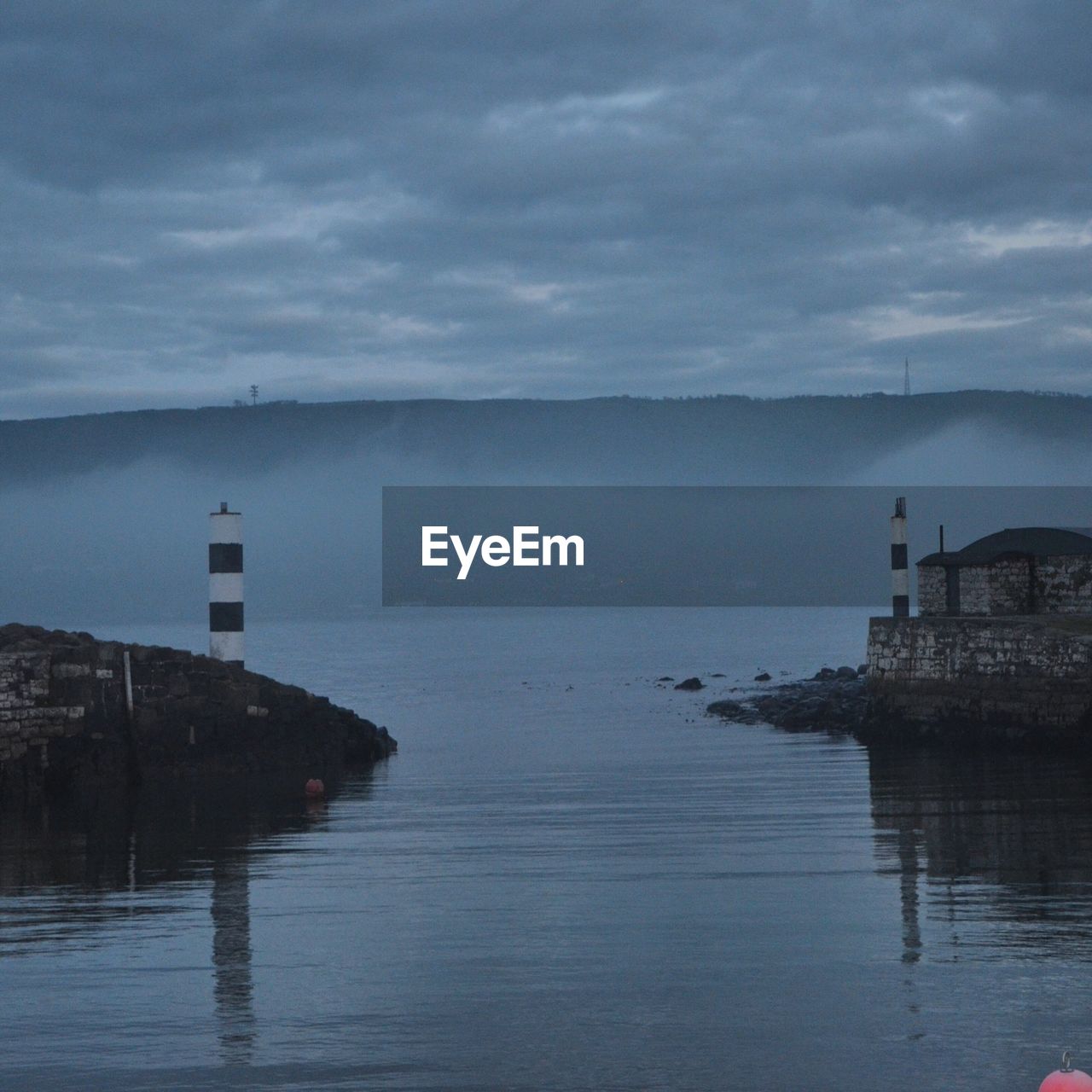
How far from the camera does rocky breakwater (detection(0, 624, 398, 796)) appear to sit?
1413 centimetres

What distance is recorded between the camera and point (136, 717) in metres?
15.0

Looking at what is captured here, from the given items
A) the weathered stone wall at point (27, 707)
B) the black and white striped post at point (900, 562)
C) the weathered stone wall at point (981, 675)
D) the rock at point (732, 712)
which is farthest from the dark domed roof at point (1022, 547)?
the weathered stone wall at point (27, 707)

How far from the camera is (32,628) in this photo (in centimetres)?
1612

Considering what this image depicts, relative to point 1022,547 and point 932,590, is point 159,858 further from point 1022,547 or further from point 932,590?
point 932,590

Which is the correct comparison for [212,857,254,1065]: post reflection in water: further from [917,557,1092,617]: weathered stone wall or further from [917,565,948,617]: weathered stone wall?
[917,565,948,617]: weathered stone wall

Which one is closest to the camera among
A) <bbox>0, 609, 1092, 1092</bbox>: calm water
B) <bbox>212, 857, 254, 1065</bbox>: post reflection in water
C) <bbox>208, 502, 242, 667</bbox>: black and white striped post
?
<bbox>0, 609, 1092, 1092</bbox>: calm water

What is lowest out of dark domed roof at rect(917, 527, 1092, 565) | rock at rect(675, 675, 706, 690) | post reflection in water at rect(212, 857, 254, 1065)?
rock at rect(675, 675, 706, 690)

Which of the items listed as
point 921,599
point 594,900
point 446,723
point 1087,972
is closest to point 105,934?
point 594,900

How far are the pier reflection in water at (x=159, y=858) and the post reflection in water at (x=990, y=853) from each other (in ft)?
10.9

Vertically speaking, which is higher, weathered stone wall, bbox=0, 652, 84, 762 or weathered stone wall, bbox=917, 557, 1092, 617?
weathered stone wall, bbox=917, 557, 1092, 617

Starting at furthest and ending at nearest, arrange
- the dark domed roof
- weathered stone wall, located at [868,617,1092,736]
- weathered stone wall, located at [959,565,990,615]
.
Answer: weathered stone wall, located at [959,565,990,615] < the dark domed roof < weathered stone wall, located at [868,617,1092,736]

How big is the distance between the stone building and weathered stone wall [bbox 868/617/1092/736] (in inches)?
168

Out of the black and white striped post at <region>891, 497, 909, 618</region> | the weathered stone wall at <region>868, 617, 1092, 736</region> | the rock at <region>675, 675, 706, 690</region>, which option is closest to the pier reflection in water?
the weathered stone wall at <region>868, 617, 1092, 736</region>

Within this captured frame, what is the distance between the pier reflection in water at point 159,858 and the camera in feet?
24.0
